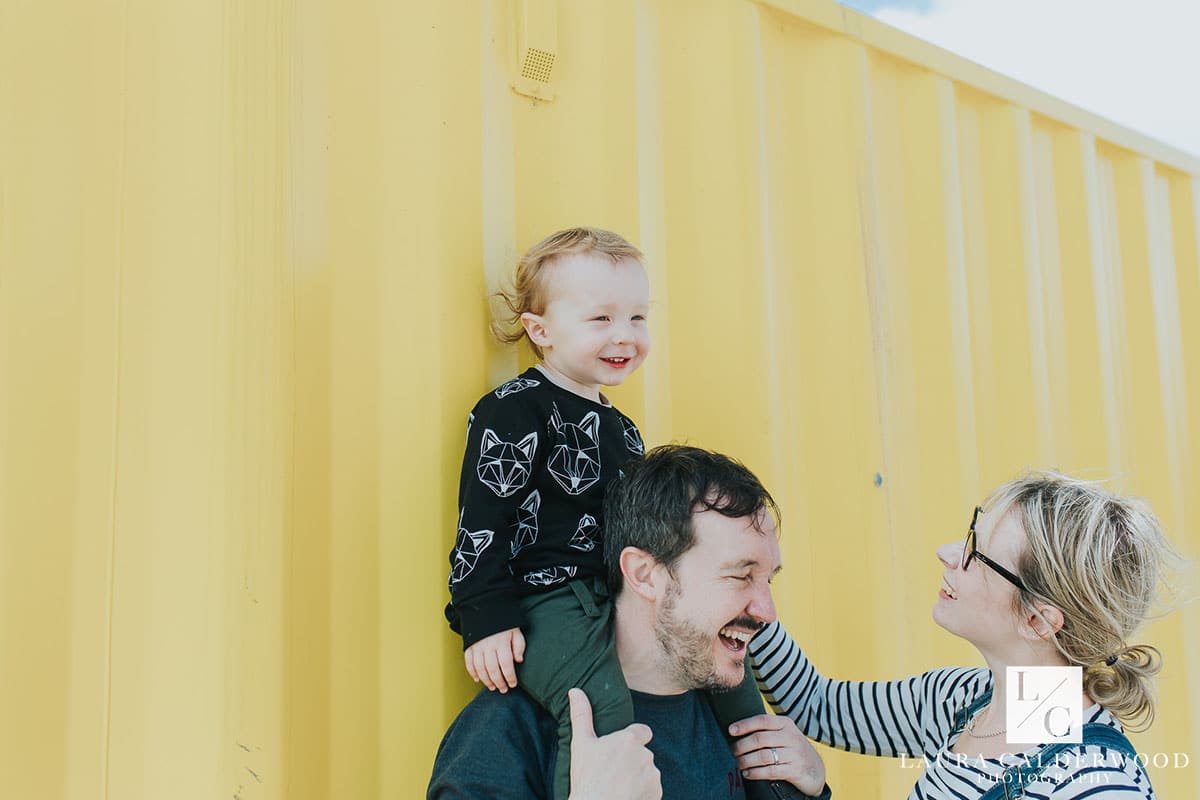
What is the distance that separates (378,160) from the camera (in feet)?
6.25

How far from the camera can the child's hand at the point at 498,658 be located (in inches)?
66.4

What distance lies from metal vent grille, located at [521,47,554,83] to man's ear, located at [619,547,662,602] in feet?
3.20

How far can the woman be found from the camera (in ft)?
5.55

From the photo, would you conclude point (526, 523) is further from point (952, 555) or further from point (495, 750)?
point (952, 555)

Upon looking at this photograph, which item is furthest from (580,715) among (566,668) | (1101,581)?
(1101,581)

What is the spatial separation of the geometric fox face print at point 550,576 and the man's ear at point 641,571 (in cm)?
9

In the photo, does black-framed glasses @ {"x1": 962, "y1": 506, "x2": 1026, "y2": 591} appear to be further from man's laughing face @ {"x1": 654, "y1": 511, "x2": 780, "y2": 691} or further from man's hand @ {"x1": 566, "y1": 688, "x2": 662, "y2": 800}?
man's hand @ {"x1": 566, "y1": 688, "x2": 662, "y2": 800}

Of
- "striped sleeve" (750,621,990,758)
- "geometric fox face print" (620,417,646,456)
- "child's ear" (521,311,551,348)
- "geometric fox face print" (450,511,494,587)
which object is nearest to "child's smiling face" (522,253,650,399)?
"child's ear" (521,311,551,348)

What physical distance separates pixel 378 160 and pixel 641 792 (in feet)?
3.84

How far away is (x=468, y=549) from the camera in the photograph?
66.6 inches

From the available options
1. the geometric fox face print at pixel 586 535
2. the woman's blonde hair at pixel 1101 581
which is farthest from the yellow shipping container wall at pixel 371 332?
the woman's blonde hair at pixel 1101 581

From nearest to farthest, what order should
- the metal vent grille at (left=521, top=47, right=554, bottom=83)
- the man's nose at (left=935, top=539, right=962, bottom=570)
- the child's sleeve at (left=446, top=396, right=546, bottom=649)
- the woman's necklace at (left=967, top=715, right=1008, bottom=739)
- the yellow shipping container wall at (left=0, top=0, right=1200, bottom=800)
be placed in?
the yellow shipping container wall at (left=0, top=0, right=1200, bottom=800), the child's sleeve at (left=446, top=396, right=546, bottom=649), the woman's necklace at (left=967, top=715, right=1008, bottom=739), the man's nose at (left=935, top=539, right=962, bottom=570), the metal vent grille at (left=521, top=47, right=554, bottom=83)

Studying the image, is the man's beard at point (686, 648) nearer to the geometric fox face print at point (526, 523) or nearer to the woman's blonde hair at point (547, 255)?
the geometric fox face print at point (526, 523)

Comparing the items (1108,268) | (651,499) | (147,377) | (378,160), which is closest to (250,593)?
(147,377)
